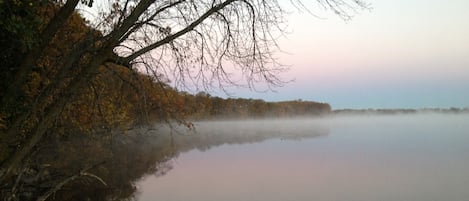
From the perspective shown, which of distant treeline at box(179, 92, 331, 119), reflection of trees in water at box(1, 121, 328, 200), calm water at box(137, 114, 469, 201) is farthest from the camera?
distant treeline at box(179, 92, 331, 119)

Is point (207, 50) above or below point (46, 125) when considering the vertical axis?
above

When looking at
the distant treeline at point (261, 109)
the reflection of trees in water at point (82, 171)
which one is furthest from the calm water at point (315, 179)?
the distant treeline at point (261, 109)

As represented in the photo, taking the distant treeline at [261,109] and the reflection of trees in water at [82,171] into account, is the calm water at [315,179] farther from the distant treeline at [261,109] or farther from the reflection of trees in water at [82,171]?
the distant treeline at [261,109]

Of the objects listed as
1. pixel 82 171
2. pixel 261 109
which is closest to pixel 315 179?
pixel 82 171

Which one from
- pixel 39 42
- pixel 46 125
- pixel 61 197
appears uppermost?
pixel 39 42

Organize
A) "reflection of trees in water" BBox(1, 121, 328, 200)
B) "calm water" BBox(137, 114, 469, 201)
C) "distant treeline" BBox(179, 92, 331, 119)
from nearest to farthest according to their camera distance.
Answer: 1. "reflection of trees in water" BBox(1, 121, 328, 200)
2. "calm water" BBox(137, 114, 469, 201)
3. "distant treeline" BBox(179, 92, 331, 119)

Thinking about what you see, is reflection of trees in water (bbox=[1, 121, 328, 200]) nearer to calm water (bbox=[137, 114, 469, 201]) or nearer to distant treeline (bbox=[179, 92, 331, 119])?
calm water (bbox=[137, 114, 469, 201])

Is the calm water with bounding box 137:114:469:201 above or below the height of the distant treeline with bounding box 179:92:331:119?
below

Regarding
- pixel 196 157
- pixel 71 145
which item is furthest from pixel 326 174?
pixel 71 145

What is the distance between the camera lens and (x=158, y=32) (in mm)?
4418

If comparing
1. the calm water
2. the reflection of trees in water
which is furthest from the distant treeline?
the calm water

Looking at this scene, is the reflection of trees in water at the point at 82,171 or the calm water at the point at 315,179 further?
the calm water at the point at 315,179

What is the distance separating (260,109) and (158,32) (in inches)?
3723

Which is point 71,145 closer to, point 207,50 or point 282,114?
point 207,50
